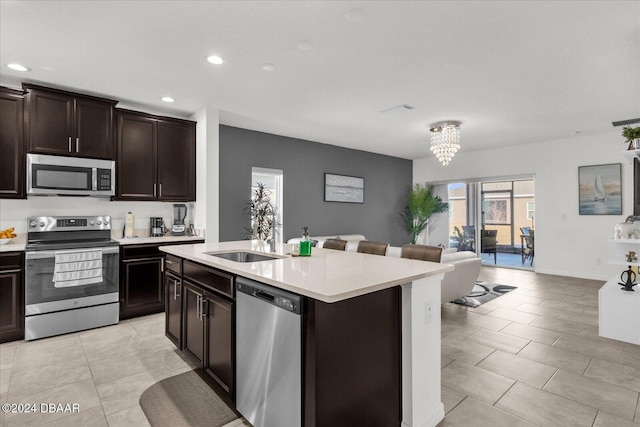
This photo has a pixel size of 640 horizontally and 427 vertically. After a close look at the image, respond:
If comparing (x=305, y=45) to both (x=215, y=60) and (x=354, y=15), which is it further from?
(x=215, y=60)

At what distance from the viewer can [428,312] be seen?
1.92 meters

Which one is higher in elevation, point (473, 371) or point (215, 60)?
point (215, 60)

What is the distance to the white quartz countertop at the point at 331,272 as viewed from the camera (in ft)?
4.86

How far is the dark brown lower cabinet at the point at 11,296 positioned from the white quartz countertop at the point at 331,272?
6.28 feet

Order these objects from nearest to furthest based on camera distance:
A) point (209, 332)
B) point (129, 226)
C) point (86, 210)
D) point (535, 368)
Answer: point (209, 332) → point (535, 368) → point (86, 210) → point (129, 226)

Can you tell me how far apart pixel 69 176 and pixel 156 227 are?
A: 1145 millimetres

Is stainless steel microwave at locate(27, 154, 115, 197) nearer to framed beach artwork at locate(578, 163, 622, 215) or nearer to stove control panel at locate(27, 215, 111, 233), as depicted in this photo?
stove control panel at locate(27, 215, 111, 233)

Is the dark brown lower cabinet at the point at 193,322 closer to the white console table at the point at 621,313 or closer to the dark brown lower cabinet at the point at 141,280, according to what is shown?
the dark brown lower cabinet at the point at 141,280

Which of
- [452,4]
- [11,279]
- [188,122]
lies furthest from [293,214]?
[452,4]

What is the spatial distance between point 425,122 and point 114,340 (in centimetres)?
485

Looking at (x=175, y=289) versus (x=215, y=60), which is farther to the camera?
(x=215, y=60)

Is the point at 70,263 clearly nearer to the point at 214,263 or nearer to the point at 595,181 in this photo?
the point at 214,263

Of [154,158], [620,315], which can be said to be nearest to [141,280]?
[154,158]

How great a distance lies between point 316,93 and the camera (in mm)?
3850
